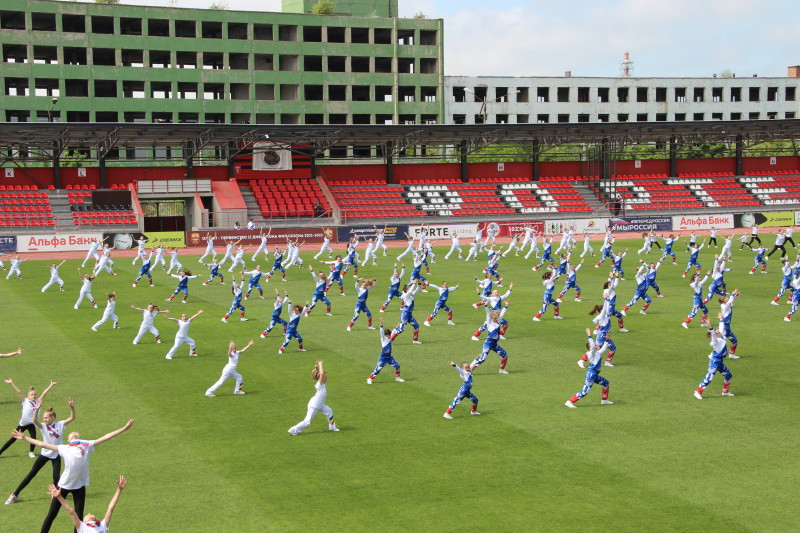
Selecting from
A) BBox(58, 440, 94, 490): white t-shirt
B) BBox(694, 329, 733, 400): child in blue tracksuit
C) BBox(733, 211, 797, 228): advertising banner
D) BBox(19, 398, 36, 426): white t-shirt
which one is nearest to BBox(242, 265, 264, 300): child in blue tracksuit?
BBox(19, 398, 36, 426): white t-shirt

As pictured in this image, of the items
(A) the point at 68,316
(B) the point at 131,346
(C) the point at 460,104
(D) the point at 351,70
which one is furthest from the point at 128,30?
(B) the point at 131,346

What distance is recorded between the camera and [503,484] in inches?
563

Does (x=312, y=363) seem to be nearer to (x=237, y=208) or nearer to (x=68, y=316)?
(x=68, y=316)

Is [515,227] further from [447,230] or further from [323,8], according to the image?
[323,8]

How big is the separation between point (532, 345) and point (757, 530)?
1341 cm

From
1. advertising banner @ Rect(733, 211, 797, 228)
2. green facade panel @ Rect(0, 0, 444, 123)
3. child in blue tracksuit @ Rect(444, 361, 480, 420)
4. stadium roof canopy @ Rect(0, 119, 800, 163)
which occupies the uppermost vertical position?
green facade panel @ Rect(0, 0, 444, 123)

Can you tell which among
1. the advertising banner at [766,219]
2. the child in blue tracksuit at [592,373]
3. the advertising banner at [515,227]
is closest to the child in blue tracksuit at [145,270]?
the child in blue tracksuit at [592,373]

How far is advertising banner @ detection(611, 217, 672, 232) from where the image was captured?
6544 centimetres

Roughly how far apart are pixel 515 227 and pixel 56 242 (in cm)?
3099

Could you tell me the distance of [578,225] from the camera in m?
64.2

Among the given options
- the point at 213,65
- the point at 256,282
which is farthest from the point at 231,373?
the point at 213,65

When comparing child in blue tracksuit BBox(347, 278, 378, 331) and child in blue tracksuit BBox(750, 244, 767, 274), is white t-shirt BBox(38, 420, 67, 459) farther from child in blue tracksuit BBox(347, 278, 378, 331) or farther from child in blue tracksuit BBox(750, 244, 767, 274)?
child in blue tracksuit BBox(750, 244, 767, 274)

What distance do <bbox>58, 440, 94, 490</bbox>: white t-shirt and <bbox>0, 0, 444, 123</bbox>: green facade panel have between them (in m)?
71.7

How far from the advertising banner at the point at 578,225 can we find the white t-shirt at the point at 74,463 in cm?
5293
